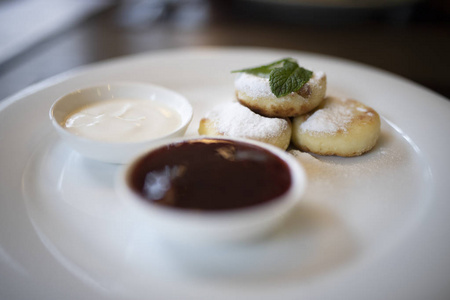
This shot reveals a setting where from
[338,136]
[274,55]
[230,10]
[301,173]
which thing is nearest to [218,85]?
[274,55]

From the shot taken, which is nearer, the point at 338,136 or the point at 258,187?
the point at 258,187

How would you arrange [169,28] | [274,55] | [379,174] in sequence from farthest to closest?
1. [169,28]
2. [274,55]
3. [379,174]

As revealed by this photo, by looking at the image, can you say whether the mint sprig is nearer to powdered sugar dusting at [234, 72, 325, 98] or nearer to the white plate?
powdered sugar dusting at [234, 72, 325, 98]

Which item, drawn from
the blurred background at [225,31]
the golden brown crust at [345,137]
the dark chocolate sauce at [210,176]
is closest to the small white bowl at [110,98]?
the dark chocolate sauce at [210,176]

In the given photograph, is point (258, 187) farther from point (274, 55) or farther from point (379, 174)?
point (274, 55)

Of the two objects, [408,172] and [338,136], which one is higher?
[338,136]

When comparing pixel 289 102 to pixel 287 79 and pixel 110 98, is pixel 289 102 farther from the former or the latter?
pixel 110 98

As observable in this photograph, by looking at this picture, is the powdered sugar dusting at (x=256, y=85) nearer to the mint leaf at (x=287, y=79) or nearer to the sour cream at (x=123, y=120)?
the mint leaf at (x=287, y=79)
